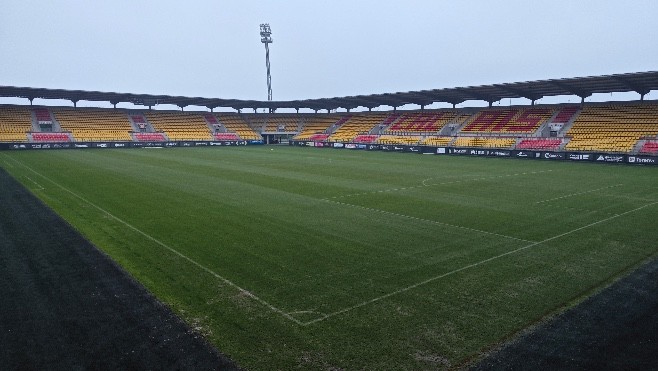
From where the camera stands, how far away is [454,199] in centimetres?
2136

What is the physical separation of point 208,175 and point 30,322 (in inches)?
895

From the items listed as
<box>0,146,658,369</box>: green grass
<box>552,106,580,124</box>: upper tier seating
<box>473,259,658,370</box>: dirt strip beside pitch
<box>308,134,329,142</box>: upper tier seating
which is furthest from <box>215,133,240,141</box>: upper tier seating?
<box>473,259,658,370</box>: dirt strip beside pitch

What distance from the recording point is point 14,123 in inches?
2414

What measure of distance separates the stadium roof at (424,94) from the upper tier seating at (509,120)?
6.59ft

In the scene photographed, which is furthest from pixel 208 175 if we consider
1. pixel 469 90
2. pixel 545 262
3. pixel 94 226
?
pixel 469 90

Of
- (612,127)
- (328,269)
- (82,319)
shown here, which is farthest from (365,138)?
(82,319)

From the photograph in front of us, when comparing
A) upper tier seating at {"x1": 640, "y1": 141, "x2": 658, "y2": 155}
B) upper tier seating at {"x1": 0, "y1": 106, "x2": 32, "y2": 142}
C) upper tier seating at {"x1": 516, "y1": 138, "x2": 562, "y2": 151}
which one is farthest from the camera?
upper tier seating at {"x1": 0, "y1": 106, "x2": 32, "y2": 142}

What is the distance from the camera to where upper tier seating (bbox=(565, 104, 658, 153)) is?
4244 cm

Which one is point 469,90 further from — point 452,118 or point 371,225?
point 371,225

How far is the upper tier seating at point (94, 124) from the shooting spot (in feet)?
211

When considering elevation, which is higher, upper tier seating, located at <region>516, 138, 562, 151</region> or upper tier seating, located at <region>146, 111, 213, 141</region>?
upper tier seating, located at <region>146, 111, 213, 141</region>

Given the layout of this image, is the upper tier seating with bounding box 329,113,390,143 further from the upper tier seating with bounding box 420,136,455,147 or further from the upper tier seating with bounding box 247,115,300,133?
the upper tier seating with bounding box 420,136,455,147

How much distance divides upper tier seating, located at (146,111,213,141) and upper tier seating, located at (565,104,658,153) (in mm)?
56268

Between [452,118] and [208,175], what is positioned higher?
[452,118]
